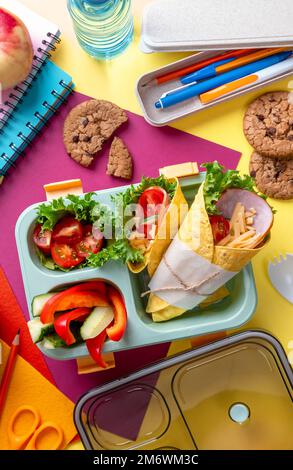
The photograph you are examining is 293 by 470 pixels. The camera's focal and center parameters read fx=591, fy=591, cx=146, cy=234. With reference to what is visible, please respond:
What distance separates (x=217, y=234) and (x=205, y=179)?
13 centimetres

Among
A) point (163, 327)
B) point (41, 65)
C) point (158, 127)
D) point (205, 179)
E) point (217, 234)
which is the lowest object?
point (163, 327)

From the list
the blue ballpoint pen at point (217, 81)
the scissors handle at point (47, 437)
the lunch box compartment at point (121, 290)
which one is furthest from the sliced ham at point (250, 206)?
the scissors handle at point (47, 437)

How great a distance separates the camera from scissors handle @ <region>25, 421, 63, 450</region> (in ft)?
4.88

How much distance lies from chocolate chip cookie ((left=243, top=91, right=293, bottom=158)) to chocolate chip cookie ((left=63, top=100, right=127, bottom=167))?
33 centimetres

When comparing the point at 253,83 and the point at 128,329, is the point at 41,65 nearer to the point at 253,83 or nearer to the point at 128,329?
the point at 253,83

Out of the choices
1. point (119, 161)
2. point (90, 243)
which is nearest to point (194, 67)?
point (119, 161)

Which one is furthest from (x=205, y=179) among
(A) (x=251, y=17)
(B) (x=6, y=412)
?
(B) (x=6, y=412)

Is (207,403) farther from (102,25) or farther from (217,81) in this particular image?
(102,25)

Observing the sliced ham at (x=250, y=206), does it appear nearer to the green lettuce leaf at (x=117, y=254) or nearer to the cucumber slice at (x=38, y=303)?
the green lettuce leaf at (x=117, y=254)

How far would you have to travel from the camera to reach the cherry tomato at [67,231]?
4.31 feet

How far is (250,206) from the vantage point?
1.25 meters

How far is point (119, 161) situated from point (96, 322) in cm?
45

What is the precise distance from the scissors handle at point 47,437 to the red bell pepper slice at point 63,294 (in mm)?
393

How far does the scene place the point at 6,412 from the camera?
1.52m
